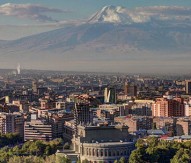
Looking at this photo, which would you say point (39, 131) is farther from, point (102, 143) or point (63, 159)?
point (63, 159)

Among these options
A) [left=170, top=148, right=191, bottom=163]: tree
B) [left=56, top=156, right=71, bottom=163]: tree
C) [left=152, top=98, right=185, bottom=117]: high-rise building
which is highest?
[left=152, top=98, right=185, bottom=117]: high-rise building

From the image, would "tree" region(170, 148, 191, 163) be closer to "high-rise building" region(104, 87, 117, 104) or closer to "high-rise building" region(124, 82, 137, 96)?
"high-rise building" region(104, 87, 117, 104)

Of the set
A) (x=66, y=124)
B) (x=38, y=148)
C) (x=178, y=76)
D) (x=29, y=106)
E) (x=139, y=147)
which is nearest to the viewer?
(x=139, y=147)

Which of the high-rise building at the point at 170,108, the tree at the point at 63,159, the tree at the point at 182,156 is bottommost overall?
the tree at the point at 63,159

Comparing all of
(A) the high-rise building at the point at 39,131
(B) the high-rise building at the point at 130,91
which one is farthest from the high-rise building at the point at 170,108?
(B) the high-rise building at the point at 130,91

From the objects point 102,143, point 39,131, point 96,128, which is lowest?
point 39,131

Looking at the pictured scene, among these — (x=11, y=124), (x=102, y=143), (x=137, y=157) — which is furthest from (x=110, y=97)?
(x=137, y=157)

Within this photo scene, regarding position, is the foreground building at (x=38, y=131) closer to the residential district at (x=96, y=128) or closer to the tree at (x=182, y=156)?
the residential district at (x=96, y=128)

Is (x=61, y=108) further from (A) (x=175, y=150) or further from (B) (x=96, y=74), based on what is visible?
(B) (x=96, y=74)

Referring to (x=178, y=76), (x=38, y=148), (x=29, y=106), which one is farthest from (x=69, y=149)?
(x=178, y=76)

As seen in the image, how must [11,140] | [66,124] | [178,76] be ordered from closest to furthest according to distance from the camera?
[11,140] → [66,124] → [178,76]

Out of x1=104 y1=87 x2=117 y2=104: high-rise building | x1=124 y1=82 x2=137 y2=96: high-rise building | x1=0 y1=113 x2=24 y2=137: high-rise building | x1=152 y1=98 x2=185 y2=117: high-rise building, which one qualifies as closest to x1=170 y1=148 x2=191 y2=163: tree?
x1=0 y1=113 x2=24 y2=137: high-rise building
